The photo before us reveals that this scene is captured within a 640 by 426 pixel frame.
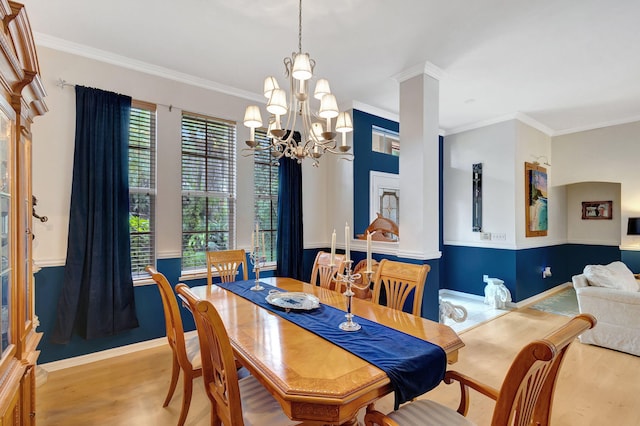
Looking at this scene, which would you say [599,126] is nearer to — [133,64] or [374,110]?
[374,110]

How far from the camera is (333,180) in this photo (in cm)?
447

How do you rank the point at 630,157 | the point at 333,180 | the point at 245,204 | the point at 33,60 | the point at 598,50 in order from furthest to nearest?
the point at 630,157 < the point at 333,180 < the point at 245,204 < the point at 598,50 < the point at 33,60

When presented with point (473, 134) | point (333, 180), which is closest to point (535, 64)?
point (473, 134)

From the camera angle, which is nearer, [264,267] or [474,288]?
[264,267]

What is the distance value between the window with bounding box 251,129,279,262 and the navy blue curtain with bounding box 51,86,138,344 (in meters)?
1.44

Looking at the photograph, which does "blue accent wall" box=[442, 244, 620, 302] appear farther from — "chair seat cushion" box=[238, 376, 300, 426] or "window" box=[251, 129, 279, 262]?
"chair seat cushion" box=[238, 376, 300, 426]

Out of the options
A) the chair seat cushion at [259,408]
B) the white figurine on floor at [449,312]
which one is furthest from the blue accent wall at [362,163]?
the chair seat cushion at [259,408]

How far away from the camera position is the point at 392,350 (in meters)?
1.37

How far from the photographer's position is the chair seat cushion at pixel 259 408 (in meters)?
1.37

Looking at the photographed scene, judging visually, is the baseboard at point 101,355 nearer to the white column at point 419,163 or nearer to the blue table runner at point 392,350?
the blue table runner at point 392,350

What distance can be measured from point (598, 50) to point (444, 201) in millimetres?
3165

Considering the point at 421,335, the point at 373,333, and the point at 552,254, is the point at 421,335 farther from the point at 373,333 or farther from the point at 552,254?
the point at 552,254

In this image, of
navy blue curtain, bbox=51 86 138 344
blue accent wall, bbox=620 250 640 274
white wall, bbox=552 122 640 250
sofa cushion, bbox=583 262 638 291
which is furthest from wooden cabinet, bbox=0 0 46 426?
blue accent wall, bbox=620 250 640 274

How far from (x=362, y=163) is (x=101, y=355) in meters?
3.57
